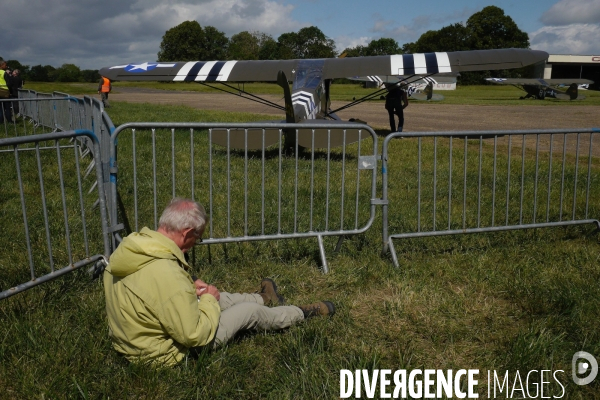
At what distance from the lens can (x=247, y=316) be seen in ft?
10.9

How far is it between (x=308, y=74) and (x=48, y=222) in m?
8.86

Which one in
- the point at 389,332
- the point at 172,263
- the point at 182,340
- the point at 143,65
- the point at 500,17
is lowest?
the point at 389,332

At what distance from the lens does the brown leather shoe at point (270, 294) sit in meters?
3.91

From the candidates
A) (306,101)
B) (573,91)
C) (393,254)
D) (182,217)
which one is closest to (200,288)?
(182,217)

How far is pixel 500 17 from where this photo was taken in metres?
92.4

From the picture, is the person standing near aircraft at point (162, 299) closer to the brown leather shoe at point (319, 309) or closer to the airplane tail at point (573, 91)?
the brown leather shoe at point (319, 309)

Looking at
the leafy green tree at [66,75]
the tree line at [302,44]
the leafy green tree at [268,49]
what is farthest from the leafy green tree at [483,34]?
the leafy green tree at [66,75]

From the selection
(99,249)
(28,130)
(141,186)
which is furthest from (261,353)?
(28,130)

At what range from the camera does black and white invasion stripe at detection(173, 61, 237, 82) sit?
41.7ft

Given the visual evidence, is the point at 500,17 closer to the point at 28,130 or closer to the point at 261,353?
the point at 28,130

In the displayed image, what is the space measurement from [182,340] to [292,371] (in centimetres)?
65

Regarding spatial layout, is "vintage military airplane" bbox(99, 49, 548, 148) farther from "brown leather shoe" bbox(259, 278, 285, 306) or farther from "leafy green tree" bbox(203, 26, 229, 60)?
"leafy green tree" bbox(203, 26, 229, 60)

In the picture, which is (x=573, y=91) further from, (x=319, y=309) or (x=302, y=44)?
(x=302, y=44)

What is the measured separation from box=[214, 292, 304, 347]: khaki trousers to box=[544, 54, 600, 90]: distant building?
87282 millimetres
